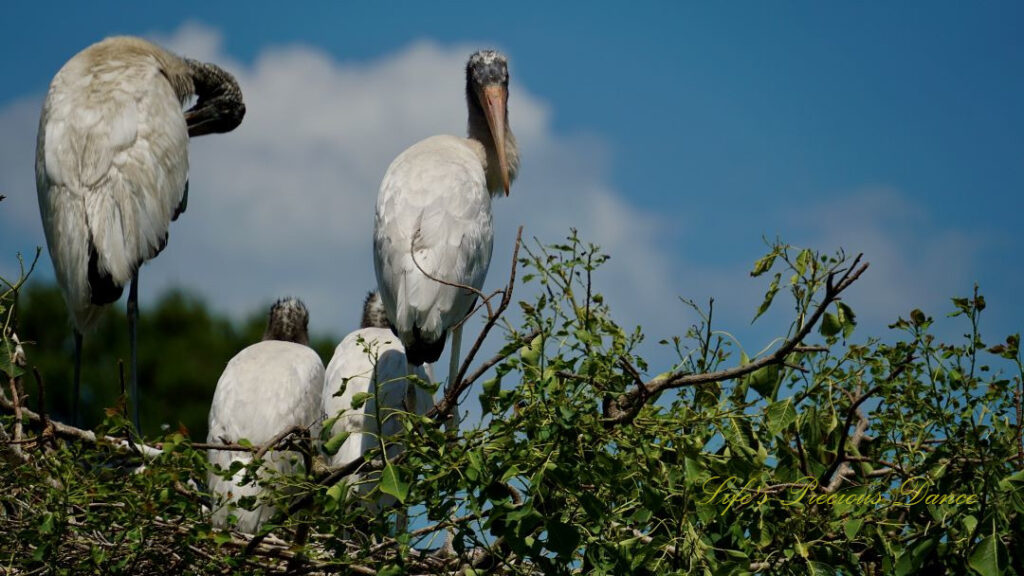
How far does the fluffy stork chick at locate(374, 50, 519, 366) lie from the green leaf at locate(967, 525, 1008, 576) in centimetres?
191

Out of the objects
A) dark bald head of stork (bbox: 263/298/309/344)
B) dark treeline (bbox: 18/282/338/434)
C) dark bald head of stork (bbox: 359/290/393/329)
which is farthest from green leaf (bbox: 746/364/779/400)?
dark treeline (bbox: 18/282/338/434)

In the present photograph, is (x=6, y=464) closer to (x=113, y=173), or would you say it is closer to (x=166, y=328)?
(x=113, y=173)

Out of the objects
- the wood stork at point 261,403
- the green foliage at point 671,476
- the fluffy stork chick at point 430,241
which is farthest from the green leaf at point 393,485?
the wood stork at point 261,403

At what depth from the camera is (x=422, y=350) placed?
4344 mm

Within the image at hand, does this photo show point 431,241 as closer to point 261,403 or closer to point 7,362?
point 261,403

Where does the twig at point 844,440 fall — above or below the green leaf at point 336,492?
above

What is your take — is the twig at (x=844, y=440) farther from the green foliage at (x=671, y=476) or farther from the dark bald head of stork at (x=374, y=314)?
the dark bald head of stork at (x=374, y=314)

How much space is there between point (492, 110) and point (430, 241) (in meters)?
1.50

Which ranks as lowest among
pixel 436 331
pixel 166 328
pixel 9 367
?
pixel 9 367

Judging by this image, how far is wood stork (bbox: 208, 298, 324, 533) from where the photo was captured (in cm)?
476

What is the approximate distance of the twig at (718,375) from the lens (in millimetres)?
2859

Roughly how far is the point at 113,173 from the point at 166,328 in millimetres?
18087

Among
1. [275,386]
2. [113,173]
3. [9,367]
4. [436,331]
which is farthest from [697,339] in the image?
[113,173]

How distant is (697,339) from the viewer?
304 centimetres
